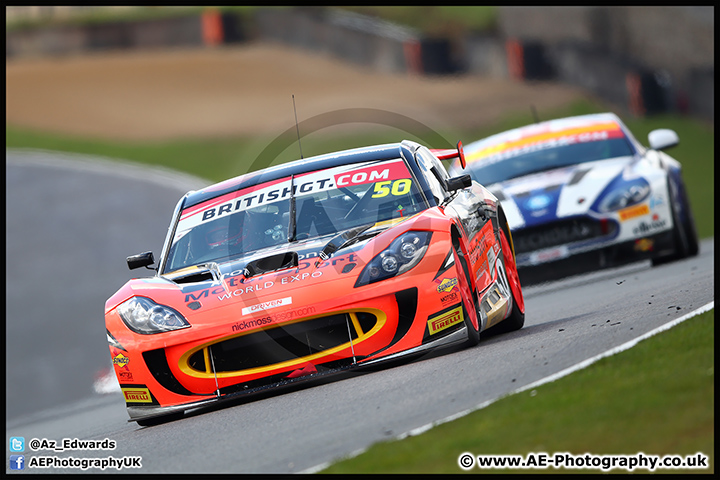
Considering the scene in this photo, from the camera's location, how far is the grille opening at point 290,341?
228 inches

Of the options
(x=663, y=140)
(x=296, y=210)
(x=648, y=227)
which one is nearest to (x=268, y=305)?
(x=296, y=210)

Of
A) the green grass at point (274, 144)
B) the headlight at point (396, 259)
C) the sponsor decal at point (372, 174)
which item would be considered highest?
the sponsor decal at point (372, 174)

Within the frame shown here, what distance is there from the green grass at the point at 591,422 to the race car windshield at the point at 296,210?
211 cm

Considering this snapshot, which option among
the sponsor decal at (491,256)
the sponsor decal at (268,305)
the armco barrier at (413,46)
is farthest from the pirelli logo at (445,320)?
the armco barrier at (413,46)

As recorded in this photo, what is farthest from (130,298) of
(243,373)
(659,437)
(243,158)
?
(243,158)

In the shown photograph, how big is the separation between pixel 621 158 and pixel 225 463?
7.52 meters

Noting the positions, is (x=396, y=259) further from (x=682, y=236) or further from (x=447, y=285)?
(x=682, y=236)

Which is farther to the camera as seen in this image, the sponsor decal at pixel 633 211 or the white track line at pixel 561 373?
the sponsor decal at pixel 633 211

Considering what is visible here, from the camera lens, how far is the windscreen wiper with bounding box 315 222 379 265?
6064mm

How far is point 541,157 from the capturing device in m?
11.4

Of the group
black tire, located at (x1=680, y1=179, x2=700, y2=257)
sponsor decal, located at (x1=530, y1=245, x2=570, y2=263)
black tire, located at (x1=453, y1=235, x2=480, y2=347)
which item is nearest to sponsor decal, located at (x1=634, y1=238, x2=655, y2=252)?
black tire, located at (x1=680, y1=179, x2=700, y2=257)

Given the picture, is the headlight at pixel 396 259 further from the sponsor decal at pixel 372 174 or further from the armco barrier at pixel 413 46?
the armco barrier at pixel 413 46

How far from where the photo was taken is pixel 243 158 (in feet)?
89.4
